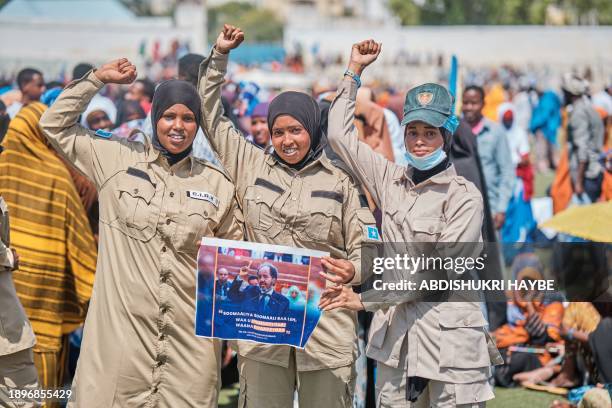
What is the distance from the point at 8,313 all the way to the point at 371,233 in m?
1.88

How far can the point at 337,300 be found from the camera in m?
4.25

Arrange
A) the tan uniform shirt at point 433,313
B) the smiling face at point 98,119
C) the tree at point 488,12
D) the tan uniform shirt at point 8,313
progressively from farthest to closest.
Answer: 1. the tree at point 488,12
2. the smiling face at point 98,119
3. the tan uniform shirt at point 8,313
4. the tan uniform shirt at point 433,313

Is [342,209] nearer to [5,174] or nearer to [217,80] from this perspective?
[217,80]

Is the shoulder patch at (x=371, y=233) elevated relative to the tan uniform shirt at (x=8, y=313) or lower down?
elevated

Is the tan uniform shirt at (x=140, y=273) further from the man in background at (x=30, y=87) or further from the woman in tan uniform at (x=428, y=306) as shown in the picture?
the man in background at (x=30, y=87)

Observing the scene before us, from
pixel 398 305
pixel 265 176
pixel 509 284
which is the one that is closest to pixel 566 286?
pixel 509 284

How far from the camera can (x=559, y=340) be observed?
7.39 metres

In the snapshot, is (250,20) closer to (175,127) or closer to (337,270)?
(175,127)

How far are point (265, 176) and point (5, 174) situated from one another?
6.16ft

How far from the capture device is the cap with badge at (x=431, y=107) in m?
4.29

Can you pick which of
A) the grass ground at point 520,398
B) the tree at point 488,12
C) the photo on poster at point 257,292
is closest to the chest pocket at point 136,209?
the photo on poster at point 257,292

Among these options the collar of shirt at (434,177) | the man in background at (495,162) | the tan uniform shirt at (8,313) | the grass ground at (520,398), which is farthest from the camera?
the man in background at (495,162)

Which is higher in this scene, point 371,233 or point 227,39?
point 227,39

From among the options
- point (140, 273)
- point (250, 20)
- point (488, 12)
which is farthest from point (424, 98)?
point (250, 20)
